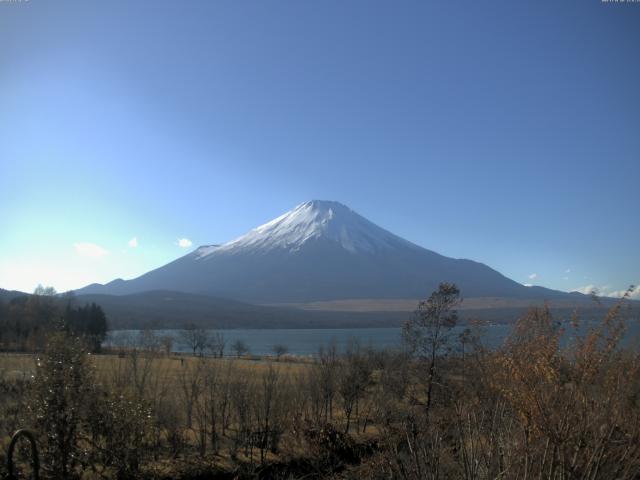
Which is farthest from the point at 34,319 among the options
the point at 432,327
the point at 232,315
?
the point at 232,315

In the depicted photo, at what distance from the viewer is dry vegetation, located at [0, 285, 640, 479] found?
5.29 meters

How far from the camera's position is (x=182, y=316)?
165m

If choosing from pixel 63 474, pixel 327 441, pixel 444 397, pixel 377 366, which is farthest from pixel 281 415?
pixel 63 474

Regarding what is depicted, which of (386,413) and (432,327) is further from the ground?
(432,327)

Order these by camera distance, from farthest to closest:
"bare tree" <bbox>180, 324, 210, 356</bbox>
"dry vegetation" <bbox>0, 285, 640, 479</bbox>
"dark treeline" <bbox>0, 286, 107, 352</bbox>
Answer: "bare tree" <bbox>180, 324, 210, 356</bbox>, "dark treeline" <bbox>0, 286, 107, 352</bbox>, "dry vegetation" <bbox>0, 285, 640, 479</bbox>

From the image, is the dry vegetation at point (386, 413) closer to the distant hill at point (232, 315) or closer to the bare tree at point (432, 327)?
the bare tree at point (432, 327)

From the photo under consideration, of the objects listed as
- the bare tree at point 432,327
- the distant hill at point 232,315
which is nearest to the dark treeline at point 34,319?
the bare tree at point 432,327

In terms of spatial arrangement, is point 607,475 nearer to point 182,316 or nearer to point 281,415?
point 281,415

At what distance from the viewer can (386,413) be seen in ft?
44.4

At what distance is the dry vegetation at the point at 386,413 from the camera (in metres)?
5.29

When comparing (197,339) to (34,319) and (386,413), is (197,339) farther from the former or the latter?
(386,413)

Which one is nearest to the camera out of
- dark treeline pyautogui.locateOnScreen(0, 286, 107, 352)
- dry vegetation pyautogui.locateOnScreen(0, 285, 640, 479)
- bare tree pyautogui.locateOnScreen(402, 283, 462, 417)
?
dry vegetation pyautogui.locateOnScreen(0, 285, 640, 479)

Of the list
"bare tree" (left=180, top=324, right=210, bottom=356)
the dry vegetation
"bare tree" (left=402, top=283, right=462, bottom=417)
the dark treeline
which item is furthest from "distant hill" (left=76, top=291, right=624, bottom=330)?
"bare tree" (left=402, top=283, right=462, bottom=417)

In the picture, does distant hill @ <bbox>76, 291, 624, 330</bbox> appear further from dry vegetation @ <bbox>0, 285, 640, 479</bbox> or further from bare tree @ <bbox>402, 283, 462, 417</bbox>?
bare tree @ <bbox>402, 283, 462, 417</bbox>
